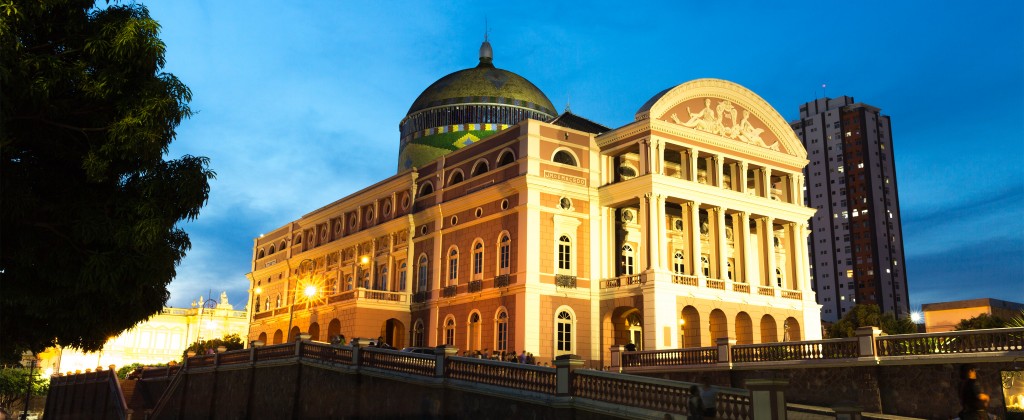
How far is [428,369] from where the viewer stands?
2667 centimetres

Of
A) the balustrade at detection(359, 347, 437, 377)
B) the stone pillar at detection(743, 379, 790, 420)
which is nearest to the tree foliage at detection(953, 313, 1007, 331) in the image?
the balustrade at detection(359, 347, 437, 377)

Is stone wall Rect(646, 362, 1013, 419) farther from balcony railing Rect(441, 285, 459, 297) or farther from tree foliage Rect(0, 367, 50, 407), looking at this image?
tree foliage Rect(0, 367, 50, 407)

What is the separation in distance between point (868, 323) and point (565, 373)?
4141 cm

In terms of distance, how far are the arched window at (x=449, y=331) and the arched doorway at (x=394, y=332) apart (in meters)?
3.53

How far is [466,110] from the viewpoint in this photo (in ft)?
191

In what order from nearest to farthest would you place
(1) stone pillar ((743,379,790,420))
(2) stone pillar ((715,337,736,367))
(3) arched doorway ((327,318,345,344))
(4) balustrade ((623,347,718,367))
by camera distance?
(1) stone pillar ((743,379,790,420)), (2) stone pillar ((715,337,736,367)), (4) balustrade ((623,347,718,367)), (3) arched doorway ((327,318,345,344))

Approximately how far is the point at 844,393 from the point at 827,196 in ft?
308

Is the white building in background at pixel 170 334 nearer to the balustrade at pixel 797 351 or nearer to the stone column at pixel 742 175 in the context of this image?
the stone column at pixel 742 175

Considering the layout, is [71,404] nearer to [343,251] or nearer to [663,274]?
[343,251]

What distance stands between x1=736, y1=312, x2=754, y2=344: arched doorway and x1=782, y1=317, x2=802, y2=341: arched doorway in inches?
87.1

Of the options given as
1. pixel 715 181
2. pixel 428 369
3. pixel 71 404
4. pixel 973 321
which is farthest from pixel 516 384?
pixel 71 404

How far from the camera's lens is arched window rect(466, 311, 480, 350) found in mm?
43562

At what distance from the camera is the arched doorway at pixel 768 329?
43.7 metres

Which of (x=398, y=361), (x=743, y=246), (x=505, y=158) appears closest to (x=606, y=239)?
(x=505, y=158)
